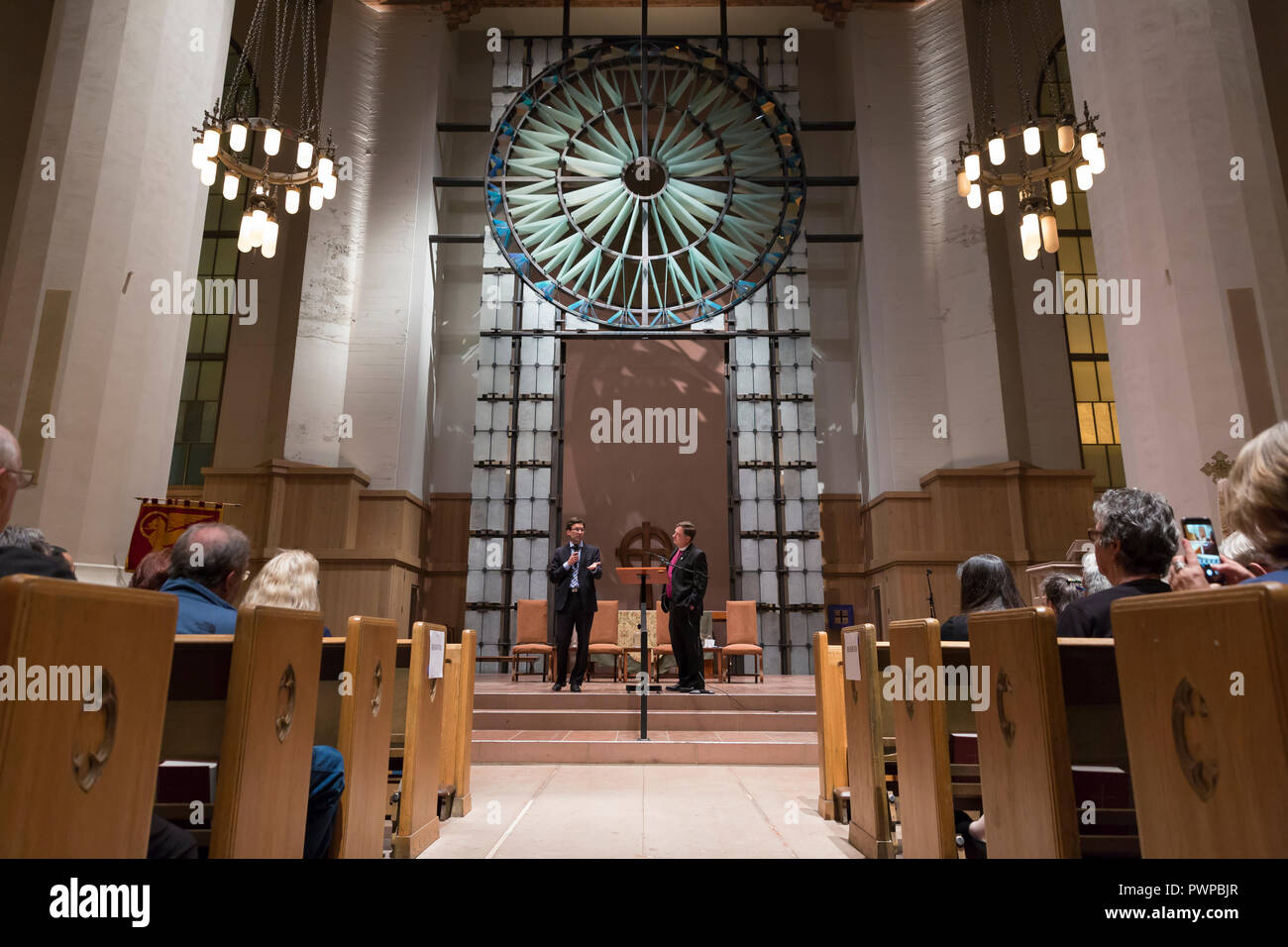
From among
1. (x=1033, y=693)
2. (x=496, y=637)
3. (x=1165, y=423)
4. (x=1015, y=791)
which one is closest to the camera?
(x=1033, y=693)

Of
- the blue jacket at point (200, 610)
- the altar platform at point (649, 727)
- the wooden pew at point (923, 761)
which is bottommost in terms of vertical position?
the altar platform at point (649, 727)

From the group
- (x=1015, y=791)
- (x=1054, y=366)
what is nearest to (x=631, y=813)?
(x=1015, y=791)

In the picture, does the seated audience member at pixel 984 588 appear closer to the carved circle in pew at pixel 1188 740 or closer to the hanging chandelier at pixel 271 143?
the carved circle in pew at pixel 1188 740

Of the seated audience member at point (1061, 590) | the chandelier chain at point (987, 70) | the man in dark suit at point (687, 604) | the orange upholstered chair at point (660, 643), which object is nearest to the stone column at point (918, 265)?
the chandelier chain at point (987, 70)

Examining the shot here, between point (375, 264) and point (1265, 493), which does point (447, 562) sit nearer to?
point (375, 264)

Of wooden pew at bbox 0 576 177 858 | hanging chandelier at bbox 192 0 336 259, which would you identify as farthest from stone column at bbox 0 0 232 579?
wooden pew at bbox 0 576 177 858

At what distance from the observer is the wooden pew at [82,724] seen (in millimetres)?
863

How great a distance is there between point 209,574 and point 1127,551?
2.33 metres

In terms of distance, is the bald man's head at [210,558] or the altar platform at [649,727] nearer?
the bald man's head at [210,558]

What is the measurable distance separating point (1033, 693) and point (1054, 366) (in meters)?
9.12

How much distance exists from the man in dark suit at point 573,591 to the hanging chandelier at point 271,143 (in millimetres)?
3300

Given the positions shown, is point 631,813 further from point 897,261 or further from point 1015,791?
point 897,261

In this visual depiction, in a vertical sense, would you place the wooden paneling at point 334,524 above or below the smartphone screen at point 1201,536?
above

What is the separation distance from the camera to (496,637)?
29.9ft
